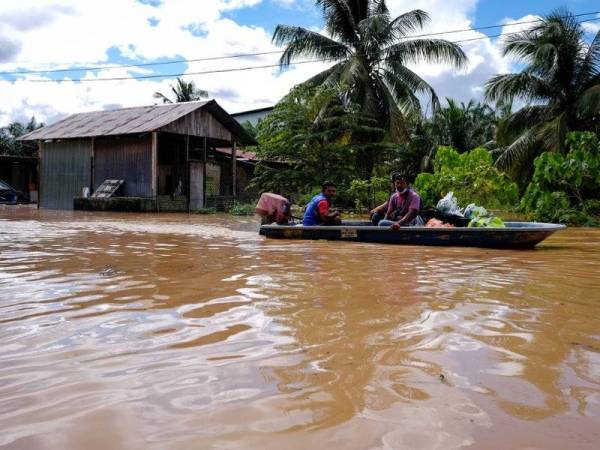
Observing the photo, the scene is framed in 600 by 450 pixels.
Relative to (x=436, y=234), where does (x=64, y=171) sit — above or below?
above

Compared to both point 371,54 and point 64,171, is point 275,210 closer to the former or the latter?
point 371,54

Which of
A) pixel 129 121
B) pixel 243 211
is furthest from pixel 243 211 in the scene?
pixel 129 121

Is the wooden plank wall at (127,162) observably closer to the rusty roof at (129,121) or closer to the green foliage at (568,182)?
Result: the rusty roof at (129,121)

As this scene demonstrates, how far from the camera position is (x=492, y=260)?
697 centimetres

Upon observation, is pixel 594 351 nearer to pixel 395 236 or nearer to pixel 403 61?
pixel 395 236

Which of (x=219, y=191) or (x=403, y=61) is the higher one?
(x=403, y=61)

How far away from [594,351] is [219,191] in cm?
2424

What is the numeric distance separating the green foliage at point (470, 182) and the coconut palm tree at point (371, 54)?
17.3 ft

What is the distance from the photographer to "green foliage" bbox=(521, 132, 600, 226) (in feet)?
47.1

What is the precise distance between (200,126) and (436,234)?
1501cm

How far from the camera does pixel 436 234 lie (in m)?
8.51

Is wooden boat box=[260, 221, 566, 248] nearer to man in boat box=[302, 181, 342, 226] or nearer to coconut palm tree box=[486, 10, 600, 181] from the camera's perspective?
man in boat box=[302, 181, 342, 226]

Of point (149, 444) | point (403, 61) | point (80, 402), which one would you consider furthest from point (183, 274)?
point (403, 61)

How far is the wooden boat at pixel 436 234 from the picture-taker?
318 inches
